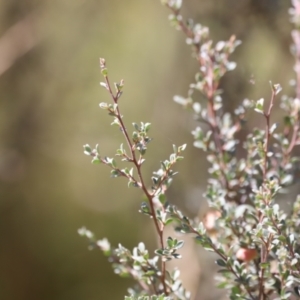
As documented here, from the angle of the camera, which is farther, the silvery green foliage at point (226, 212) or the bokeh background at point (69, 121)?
the bokeh background at point (69, 121)

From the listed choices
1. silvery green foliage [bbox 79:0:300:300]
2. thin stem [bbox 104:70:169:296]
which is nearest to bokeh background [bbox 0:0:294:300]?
silvery green foliage [bbox 79:0:300:300]

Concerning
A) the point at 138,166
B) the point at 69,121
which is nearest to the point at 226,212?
the point at 138,166

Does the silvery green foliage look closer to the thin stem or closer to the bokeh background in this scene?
the thin stem

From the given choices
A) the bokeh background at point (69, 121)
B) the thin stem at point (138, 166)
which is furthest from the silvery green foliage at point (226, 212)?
the bokeh background at point (69, 121)

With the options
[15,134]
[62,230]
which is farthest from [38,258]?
[15,134]

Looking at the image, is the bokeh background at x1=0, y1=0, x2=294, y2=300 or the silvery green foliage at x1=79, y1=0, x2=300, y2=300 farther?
the bokeh background at x1=0, y1=0, x2=294, y2=300

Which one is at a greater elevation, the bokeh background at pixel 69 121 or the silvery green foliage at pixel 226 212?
the bokeh background at pixel 69 121

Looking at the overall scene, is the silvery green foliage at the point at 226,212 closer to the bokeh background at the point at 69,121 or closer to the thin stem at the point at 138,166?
the thin stem at the point at 138,166
